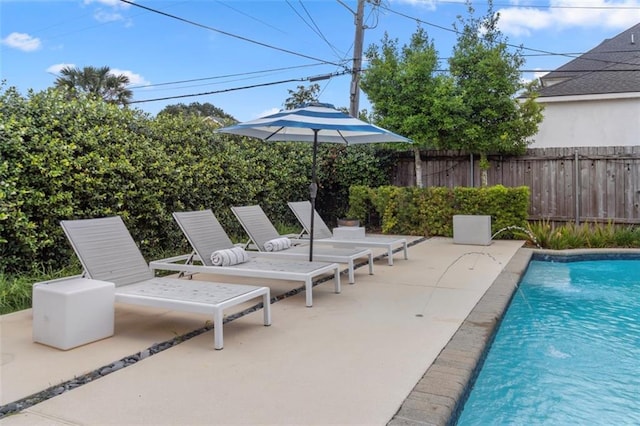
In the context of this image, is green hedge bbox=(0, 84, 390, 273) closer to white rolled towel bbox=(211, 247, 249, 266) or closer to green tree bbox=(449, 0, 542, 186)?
white rolled towel bbox=(211, 247, 249, 266)

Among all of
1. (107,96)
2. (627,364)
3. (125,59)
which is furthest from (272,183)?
(107,96)

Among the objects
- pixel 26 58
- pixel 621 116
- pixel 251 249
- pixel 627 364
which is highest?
pixel 26 58

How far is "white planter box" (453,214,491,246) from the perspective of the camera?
9.41 metres

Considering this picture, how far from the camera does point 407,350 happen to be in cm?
350

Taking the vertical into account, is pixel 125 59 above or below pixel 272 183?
above

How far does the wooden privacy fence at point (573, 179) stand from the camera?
33.4 ft

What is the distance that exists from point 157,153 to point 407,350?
510cm

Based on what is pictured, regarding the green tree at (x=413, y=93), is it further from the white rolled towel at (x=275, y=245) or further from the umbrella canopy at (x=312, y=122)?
the white rolled towel at (x=275, y=245)

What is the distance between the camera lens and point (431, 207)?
1068 cm

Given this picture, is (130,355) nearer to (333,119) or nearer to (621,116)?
(333,119)

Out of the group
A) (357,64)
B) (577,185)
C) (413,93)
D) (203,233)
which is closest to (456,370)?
(203,233)

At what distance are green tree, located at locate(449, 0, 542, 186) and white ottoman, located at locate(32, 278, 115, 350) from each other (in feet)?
29.1

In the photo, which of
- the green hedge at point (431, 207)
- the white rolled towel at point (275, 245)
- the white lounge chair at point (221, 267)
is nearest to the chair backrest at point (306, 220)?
the white rolled towel at point (275, 245)

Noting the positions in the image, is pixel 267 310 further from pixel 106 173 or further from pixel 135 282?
pixel 106 173
